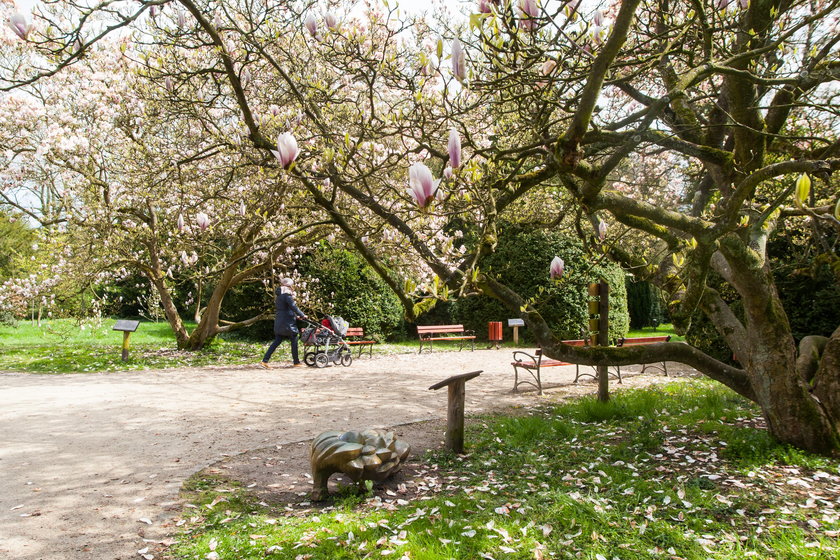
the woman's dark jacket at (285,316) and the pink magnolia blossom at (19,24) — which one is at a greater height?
the pink magnolia blossom at (19,24)

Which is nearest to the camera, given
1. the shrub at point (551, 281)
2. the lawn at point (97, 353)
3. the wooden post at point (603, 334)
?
the wooden post at point (603, 334)

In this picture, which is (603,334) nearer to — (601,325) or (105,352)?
(601,325)

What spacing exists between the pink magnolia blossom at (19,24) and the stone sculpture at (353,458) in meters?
3.18

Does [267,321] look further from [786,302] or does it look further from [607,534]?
[607,534]

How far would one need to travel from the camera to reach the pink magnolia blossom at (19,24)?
3048 mm

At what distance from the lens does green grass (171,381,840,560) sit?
10.2 feet

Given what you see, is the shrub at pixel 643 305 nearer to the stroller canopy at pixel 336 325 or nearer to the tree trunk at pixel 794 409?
the stroller canopy at pixel 336 325

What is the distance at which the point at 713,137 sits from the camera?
5180 mm

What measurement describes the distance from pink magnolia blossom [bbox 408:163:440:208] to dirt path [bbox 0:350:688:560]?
8.66 feet

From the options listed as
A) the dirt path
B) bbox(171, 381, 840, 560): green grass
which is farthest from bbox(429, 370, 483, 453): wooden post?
the dirt path

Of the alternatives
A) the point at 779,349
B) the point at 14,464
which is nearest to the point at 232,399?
the point at 14,464

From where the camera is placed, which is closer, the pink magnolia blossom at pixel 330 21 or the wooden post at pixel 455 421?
the pink magnolia blossom at pixel 330 21

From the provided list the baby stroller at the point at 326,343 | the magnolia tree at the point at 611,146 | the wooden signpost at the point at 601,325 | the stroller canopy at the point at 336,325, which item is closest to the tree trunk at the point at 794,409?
the magnolia tree at the point at 611,146

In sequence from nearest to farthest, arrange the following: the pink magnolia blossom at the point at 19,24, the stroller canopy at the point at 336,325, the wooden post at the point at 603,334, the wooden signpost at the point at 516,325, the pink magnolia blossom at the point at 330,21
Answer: the pink magnolia blossom at the point at 19,24
the pink magnolia blossom at the point at 330,21
the wooden post at the point at 603,334
the stroller canopy at the point at 336,325
the wooden signpost at the point at 516,325
